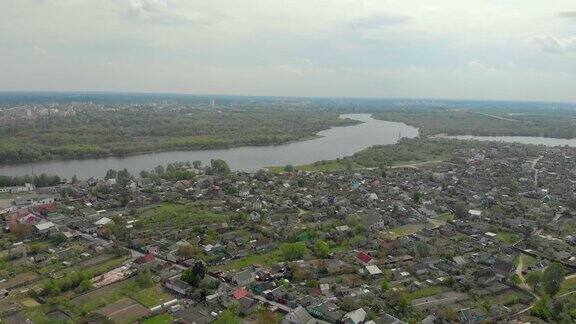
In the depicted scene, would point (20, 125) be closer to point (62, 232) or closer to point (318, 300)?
point (62, 232)

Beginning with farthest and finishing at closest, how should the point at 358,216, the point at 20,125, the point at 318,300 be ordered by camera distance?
the point at 20,125
the point at 358,216
the point at 318,300

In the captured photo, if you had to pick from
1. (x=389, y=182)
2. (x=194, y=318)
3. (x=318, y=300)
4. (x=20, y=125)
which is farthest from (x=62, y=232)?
(x=20, y=125)

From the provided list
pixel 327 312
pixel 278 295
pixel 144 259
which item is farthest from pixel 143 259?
pixel 327 312

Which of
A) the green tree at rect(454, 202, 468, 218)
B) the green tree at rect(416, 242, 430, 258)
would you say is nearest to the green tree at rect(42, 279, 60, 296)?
the green tree at rect(416, 242, 430, 258)

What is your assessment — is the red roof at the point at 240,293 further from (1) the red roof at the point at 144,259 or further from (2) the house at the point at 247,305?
(1) the red roof at the point at 144,259

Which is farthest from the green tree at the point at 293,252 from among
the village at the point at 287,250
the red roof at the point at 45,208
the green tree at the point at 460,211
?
the red roof at the point at 45,208

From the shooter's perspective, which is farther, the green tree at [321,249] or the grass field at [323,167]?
the grass field at [323,167]
